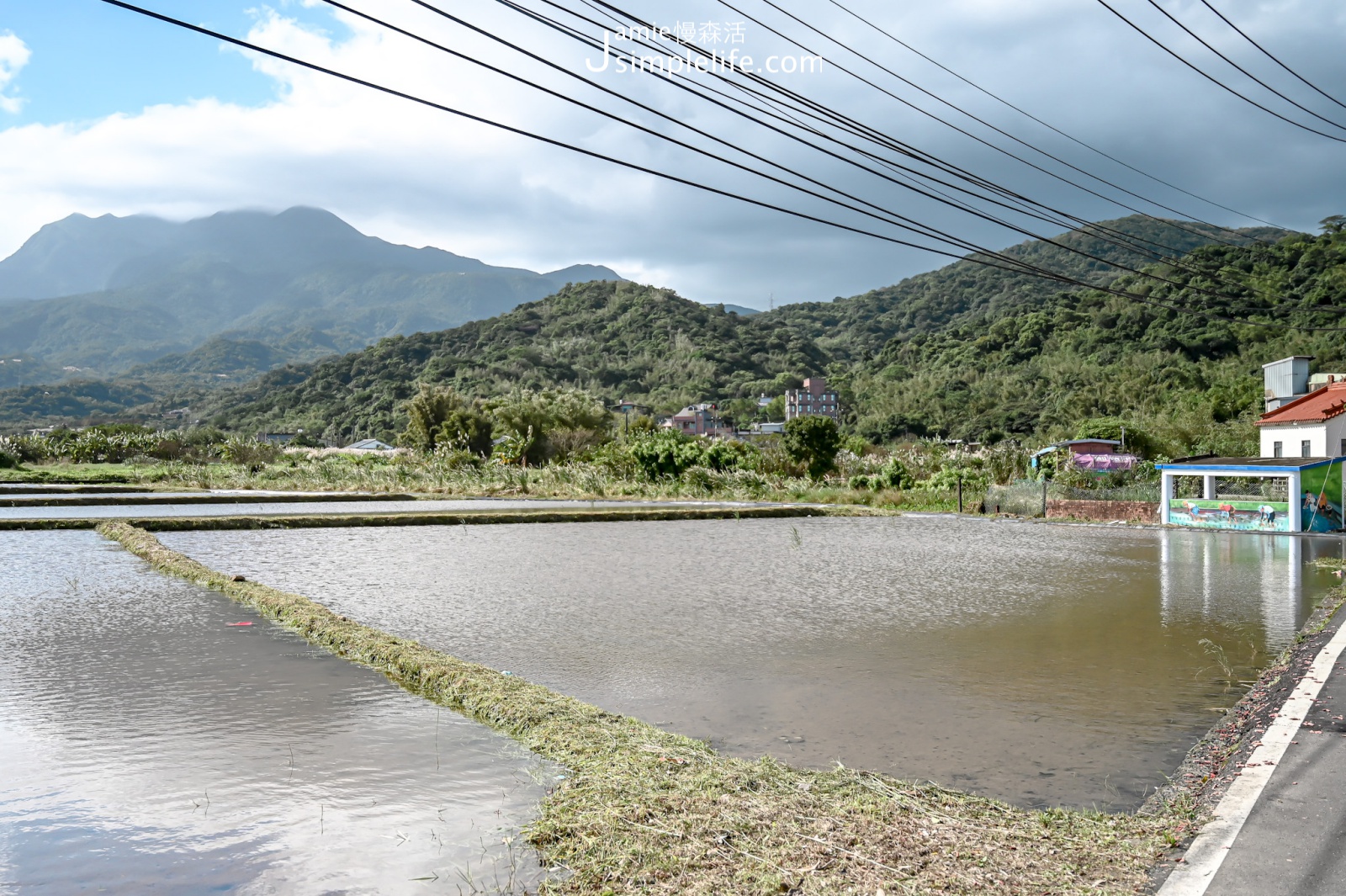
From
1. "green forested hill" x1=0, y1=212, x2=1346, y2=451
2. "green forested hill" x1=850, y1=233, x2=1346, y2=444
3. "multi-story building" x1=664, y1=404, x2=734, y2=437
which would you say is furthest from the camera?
"multi-story building" x1=664, y1=404, x2=734, y2=437

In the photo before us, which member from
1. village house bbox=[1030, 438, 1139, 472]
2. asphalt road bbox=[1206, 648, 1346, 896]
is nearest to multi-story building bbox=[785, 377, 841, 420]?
village house bbox=[1030, 438, 1139, 472]

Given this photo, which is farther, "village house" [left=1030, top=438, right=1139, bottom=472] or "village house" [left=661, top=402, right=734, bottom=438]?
"village house" [left=661, top=402, right=734, bottom=438]

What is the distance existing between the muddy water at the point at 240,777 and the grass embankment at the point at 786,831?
0.27m

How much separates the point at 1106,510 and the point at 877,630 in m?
15.5

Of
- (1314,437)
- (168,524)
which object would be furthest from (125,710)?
(1314,437)

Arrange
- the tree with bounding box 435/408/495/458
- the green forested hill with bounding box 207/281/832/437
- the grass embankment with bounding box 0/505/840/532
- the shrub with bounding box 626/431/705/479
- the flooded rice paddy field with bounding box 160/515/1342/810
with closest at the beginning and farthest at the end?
1. the flooded rice paddy field with bounding box 160/515/1342/810
2. the grass embankment with bounding box 0/505/840/532
3. the shrub with bounding box 626/431/705/479
4. the tree with bounding box 435/408/495/458
5. the green forested hill with bounding box 207/281/832/437

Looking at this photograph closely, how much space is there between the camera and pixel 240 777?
445cm

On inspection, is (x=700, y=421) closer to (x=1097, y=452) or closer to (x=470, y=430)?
(x=470, y=430)

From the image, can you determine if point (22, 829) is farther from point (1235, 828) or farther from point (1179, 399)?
point (1179, 399)

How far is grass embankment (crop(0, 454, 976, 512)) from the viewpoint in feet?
84.8

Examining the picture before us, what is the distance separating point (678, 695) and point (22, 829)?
11.5 ft

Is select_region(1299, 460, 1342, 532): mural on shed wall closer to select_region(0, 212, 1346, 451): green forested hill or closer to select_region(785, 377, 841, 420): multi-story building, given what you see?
select_region(0, 212, 1346, 451): green forested hill

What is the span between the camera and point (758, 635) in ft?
26.3

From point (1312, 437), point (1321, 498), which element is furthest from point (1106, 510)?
point (1312, 437)
